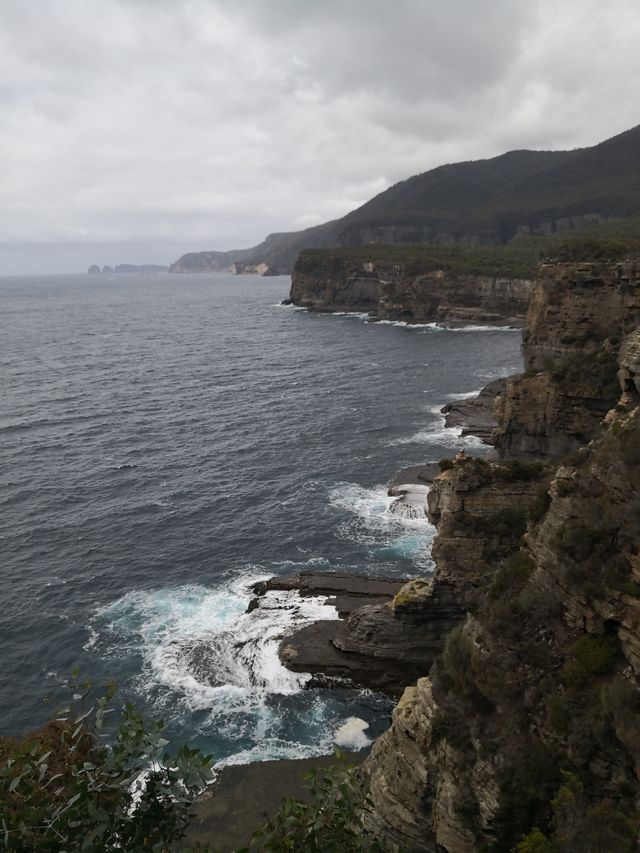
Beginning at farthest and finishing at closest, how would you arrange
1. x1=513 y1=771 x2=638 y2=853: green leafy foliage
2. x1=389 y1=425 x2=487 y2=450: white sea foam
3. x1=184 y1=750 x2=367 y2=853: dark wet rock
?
x1=389 y1=425 x2=487 y2=450: white sea foam < x1=184 y1=750 x2=367 y2=853: dark wet rock < x1=513 y1=771 x2=638 y2=853: green leafy foliage

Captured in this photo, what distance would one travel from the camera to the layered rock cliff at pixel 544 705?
18.9 m

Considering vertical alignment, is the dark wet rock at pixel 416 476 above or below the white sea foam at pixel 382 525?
above

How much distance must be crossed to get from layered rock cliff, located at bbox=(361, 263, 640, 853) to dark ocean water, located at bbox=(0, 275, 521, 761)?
52.8 feet

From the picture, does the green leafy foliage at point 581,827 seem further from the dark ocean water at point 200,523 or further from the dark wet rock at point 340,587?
the dark wet rock at point 340,587

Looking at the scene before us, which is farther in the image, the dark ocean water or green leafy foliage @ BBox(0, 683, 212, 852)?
the dark ocean water

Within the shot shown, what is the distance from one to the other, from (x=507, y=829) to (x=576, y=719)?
14.6 ft

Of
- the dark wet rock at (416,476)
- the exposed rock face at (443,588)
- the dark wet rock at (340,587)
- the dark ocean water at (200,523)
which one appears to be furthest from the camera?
the dark wet rock at (416,476)

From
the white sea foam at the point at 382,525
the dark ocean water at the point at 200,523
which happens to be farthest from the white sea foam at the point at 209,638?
the white sea foam at the point at 382,525

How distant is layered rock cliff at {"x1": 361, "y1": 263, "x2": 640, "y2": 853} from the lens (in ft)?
62.1

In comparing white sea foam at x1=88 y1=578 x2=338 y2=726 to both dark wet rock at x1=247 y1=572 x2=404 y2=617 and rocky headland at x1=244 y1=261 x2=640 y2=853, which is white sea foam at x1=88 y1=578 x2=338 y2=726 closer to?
dark wet rock at x1=247 y1=572 x2=404 y2=617

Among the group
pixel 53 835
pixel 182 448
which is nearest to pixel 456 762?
pixel 53 835

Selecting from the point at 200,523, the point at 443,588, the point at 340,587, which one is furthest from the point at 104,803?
the point at 200,523

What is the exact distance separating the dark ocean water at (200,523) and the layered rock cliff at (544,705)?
16.1 meters

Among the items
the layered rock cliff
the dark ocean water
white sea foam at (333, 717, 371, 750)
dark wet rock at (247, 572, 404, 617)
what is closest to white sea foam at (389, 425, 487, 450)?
the dark ocean water
